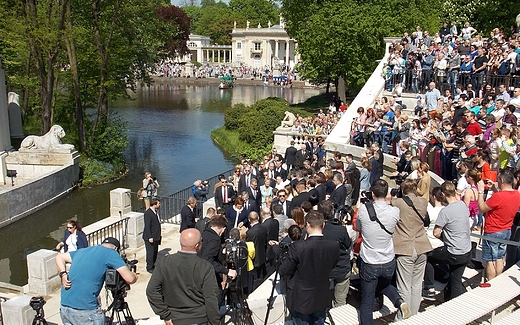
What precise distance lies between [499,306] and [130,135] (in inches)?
1321

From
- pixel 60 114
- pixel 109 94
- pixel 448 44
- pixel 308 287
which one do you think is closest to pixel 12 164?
pixel 60 114

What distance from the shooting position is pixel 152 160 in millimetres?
30391

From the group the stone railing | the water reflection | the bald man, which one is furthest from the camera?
the stone railing

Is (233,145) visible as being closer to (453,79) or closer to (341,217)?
(453,79)

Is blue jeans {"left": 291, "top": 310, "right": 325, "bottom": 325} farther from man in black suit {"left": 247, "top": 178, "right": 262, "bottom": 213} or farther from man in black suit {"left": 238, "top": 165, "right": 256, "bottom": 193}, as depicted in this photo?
man in black suit {"left": 238, "top": 165, "right": 256, "bottom": 193}

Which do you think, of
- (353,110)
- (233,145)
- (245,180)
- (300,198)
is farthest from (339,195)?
(233,145)

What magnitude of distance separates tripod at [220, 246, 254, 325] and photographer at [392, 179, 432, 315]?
1980 millimetres

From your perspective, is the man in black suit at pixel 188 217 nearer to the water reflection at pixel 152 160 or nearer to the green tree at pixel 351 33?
the water reflection at pixel 152 160

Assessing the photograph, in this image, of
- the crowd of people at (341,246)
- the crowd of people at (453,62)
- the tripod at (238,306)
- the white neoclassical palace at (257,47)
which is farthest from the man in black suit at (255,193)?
the white neoclassical palace at (257,47)

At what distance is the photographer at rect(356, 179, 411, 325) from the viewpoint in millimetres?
6285

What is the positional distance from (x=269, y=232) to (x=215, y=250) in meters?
2.08

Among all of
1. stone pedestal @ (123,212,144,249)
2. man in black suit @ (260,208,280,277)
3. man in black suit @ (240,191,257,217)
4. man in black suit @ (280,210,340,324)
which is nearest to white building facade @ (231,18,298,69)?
stone pedestal @ (123,212,144,249)

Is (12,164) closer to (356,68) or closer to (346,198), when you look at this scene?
(346,198)

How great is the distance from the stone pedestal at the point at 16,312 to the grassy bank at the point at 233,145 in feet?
74.4
